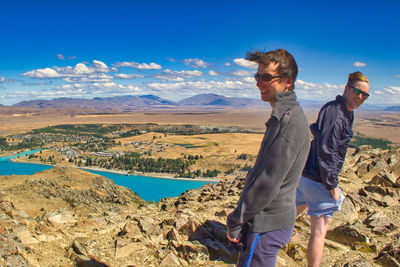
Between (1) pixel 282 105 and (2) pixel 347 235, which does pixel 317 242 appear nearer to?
(1) pixel 282 105

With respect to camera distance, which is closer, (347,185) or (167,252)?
(167,252)

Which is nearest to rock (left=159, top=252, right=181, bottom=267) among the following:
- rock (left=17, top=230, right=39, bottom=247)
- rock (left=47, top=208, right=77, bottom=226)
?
rock (left=17, top=230, right=39, bottom=247)

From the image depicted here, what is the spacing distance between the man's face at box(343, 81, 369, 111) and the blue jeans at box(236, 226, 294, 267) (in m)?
1.52

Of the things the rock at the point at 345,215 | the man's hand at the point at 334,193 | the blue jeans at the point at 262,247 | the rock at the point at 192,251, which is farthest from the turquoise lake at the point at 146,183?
the blue jeans at the point at 262,247

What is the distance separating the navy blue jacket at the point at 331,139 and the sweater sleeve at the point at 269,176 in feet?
3.35

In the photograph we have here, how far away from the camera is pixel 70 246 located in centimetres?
424

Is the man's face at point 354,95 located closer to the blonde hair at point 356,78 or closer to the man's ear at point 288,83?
the blonde hair at point 356,78

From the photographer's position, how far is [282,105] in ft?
6.13

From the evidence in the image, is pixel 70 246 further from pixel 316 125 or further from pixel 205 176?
pixel 205 176

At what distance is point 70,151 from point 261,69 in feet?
298

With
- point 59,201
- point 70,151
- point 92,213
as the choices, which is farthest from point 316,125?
point 70,151

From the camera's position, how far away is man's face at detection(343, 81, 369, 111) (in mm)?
2854

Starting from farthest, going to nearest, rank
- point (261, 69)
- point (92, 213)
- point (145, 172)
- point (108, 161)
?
point (108, 161) → point (145, 172) → point (92, 213) → point (261, 69)

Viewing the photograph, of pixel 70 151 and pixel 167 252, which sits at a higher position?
pixel 167 252
